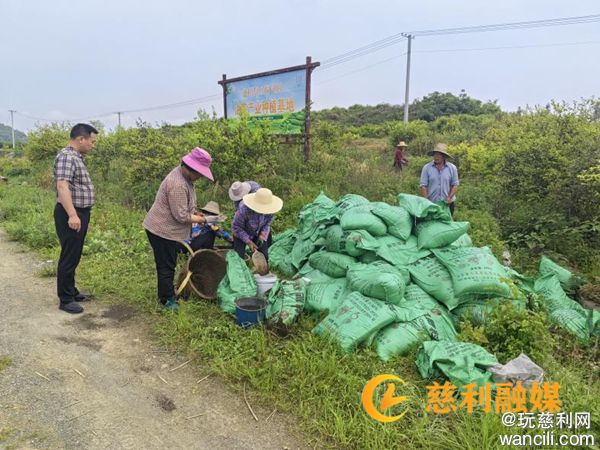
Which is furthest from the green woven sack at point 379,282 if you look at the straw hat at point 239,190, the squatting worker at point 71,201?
the squatting worker at point 71,201

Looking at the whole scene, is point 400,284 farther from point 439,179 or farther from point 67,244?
point 67,244

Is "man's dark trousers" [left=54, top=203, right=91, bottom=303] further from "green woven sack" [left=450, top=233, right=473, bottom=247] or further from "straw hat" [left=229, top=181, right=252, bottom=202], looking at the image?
"green woven sack" [left=450, top=233, right=473, bottom=247]

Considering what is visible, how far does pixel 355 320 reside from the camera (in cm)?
290

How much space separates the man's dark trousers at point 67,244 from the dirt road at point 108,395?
27 cm

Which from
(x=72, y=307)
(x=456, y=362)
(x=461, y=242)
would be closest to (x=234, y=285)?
(x=72, y=307)

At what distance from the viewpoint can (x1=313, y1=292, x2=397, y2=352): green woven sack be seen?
9.23 feet

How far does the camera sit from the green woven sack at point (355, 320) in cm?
281

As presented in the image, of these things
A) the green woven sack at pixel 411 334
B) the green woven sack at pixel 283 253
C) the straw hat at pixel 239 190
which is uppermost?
the straw hat at pixel 239 190

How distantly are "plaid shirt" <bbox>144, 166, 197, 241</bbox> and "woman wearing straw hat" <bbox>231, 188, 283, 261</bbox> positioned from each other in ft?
1.93

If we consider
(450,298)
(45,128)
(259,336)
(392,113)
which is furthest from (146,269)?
(392,113)

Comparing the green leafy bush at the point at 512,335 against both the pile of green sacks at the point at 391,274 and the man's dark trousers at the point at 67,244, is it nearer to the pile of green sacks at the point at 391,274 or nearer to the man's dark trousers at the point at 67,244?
the pile of green sacks at the point at 391,274

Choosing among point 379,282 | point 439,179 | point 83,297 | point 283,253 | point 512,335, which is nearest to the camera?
point 512,335

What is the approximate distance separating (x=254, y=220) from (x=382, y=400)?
7.12ft

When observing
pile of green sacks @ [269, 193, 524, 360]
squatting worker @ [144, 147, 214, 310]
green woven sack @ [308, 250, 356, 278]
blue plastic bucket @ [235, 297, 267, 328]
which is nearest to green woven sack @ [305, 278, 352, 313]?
pile of green sacks @ [269, 193, 524, 360]
